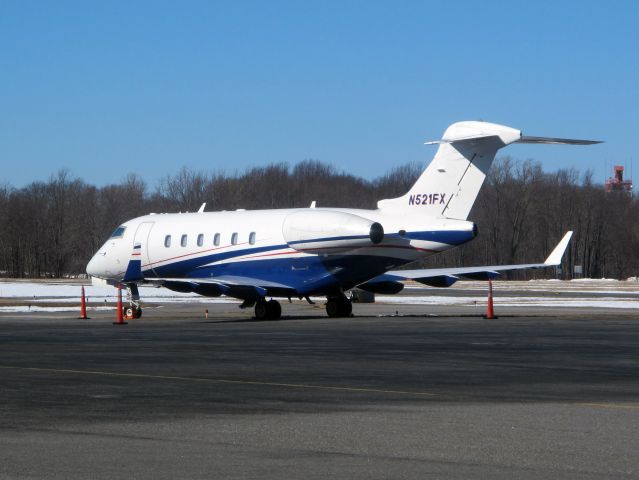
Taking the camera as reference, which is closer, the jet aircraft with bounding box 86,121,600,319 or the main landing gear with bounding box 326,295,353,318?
the jet aircraft with bounding box 86,121,600,319

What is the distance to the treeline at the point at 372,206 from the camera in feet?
481

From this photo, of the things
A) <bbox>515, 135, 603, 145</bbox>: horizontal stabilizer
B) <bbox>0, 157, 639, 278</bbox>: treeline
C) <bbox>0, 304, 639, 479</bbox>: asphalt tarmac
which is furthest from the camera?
<bbox>0, 157, 639, 278</bbox>: treeline

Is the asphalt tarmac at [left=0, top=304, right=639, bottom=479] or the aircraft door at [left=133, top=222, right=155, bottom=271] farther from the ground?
the aircraft door at [left=133, top=222, right=155, bottom=271]

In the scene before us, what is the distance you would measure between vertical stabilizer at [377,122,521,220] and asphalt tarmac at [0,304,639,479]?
927 centimetres

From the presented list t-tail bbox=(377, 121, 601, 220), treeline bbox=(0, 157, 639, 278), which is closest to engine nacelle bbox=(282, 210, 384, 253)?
t-tail bbox=(377, 121, 601, 220)

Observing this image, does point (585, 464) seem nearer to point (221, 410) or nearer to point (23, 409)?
point (221, 410)

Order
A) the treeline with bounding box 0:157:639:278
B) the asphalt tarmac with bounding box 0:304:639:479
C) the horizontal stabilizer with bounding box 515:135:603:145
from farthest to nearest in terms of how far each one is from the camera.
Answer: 1. the treeline with bounding box 0:157:639:278
2. the horizontal stabilizer with bounding box 515:135:603:145
3. the asphalt tarmac with bounding box 0:304:639:479

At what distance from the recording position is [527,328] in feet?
99.1

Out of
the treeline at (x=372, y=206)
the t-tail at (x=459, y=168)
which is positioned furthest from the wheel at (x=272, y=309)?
the treeline at (x=372, y=206)

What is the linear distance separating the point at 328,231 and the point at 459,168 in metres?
4.25

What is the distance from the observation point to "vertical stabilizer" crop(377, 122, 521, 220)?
1423 inches

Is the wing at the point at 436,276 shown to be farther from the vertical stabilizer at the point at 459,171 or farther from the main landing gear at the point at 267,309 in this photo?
the vertical stabilizer at the point at 459,171

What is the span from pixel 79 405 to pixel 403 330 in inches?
655

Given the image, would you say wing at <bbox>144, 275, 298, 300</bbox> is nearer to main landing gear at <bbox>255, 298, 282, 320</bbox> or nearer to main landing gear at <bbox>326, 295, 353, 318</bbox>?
main landing gear at <bbox>255, 298, 282, 320</bbox>
